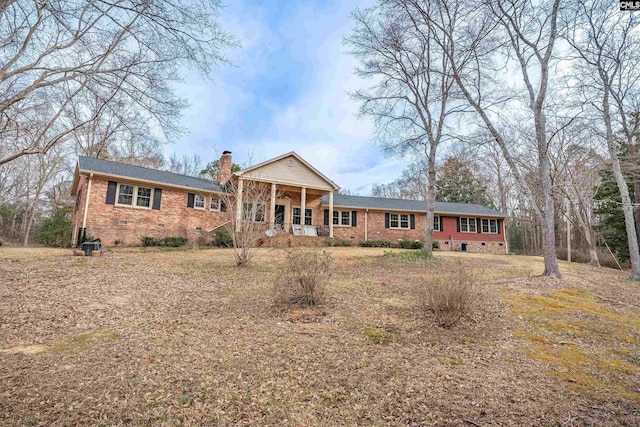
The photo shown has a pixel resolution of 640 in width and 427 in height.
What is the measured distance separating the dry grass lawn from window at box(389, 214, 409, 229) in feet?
48.8

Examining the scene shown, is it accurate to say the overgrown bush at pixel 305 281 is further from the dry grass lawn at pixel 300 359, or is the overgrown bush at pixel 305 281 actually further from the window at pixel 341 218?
the window at pixel 341 218

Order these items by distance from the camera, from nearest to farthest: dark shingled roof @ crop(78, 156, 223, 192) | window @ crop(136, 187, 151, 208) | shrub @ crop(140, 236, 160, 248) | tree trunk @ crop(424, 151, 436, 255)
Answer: dark shingled roof @ crop(78, 156, 223, 192) < tree trunk @ crop(424, 151, 436, 255) < shrub @ crop(140, 236, 160, 248) < window @ crop(136, 187, 151, 208)

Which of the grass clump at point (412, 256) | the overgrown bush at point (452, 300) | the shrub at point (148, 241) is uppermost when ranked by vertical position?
the shrub at point (148, 241)

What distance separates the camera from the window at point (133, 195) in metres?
13.9

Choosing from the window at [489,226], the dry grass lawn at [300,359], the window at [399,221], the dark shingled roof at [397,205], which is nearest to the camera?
the dry grass lawn at [300,359]

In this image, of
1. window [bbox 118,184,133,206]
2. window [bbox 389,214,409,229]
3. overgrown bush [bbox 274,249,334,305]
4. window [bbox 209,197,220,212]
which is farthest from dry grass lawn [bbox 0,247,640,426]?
window [bbox 389,214,409,229]

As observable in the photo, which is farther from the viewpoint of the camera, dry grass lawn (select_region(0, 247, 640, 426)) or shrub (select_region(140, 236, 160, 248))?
shrub (select_region(140, 236, 160, 248))

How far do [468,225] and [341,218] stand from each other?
970 cm

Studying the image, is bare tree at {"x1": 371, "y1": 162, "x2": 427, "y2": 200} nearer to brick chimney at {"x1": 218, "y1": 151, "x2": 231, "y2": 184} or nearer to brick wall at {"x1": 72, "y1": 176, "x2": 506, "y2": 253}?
brick wall at {"x1": 72, "y1": 176, "x2": 506, "y2": 253}

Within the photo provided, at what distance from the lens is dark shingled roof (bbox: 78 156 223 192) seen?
1333 cm

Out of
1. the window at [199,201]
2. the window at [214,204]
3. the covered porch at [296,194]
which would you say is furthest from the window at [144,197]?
the covered porch at [296,194]

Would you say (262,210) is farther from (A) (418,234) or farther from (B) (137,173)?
(A) (418,234)

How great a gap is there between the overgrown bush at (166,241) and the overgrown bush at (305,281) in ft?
35.3

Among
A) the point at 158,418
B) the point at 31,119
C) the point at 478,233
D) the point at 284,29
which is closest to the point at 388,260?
the point at 284,29
